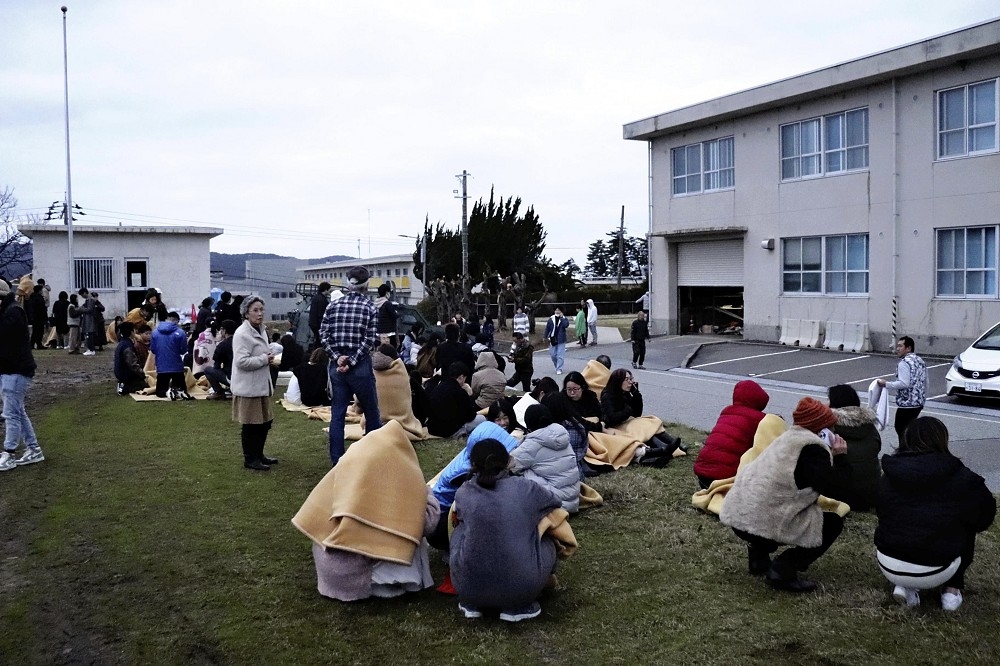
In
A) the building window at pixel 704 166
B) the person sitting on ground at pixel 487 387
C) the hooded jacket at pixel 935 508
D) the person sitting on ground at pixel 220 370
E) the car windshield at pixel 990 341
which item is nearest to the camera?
the hooded jacket at pixel 935 508

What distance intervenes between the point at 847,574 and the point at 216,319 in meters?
14.9

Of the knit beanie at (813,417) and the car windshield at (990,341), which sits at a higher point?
the car windshield at (990,341)

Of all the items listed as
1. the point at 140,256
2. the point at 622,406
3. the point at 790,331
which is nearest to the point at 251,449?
the point at 622,406

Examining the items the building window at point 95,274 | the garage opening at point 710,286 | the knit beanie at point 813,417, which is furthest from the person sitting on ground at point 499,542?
the building window at point 95,274

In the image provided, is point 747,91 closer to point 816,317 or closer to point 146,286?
point 816,317

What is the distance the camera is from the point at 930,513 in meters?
5.20

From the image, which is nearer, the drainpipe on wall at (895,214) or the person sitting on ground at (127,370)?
the person sitting on ground at (127,370)

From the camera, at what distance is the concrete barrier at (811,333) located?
24.9m

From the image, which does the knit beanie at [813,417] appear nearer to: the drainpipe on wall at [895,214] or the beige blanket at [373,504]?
the beige blanket at [373,504]

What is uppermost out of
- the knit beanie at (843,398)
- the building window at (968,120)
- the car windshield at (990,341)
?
the building window at (968,120)

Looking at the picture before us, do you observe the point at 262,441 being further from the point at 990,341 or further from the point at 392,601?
the point at 990,341

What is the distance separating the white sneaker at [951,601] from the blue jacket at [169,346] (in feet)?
41.9

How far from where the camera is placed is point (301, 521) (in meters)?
5.79

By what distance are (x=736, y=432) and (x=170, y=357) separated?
35.9ft
